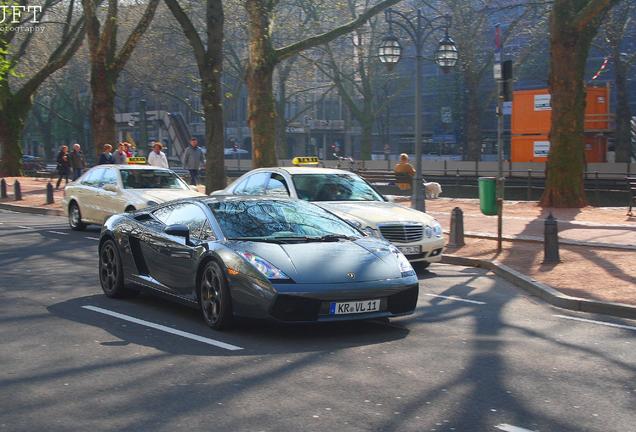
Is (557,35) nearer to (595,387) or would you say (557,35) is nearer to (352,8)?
(595,387)

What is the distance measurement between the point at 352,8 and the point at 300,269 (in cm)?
4196

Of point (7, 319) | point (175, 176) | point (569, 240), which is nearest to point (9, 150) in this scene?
point (175, 176)

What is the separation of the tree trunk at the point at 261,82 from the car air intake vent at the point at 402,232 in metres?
13.4

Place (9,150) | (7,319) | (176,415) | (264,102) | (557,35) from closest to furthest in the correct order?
(176,415), (7,319), (557,35), (264,102), (9,150)

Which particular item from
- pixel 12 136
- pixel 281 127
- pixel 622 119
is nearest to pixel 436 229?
pixel 622 119

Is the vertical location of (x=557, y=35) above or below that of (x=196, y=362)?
above

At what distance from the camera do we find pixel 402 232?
13.0 m

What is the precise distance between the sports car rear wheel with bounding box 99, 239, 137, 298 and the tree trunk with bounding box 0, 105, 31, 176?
1338 inches

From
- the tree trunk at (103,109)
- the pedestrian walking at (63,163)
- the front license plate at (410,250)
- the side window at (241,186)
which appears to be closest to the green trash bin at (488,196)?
the front license plate at (410,250)

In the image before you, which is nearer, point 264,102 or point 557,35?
point 557,35

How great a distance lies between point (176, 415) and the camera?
5.66 metres

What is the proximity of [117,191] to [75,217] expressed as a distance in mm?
2128

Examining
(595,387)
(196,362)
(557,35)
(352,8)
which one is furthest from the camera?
(352,8)

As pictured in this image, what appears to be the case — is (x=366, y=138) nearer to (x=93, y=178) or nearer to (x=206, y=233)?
(x=93, y=178)
